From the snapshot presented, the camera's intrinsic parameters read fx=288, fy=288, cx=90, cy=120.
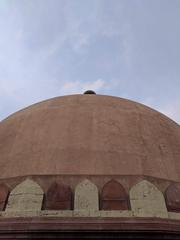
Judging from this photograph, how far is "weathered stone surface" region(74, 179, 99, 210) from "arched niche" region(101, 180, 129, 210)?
0.13 m

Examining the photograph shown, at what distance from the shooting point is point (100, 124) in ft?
19.3

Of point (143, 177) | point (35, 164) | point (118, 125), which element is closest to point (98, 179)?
point (143, 177)

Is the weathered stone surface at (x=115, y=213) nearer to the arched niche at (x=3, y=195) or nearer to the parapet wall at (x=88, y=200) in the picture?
the parapet wall at (x=88, y=200)

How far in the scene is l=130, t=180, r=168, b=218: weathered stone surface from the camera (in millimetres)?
4344

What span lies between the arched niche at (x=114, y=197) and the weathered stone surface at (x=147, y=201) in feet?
0.40

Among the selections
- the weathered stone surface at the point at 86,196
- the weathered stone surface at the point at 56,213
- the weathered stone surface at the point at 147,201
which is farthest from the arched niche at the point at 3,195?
the weathered stone surface at the point at 147,201

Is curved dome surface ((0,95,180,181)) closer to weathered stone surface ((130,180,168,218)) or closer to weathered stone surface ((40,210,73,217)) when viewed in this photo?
→ weathered stone surface ((130,180,168,218))

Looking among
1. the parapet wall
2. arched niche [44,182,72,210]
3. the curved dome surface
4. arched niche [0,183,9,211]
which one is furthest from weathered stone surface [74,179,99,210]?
arched niche [0,183,9,211]

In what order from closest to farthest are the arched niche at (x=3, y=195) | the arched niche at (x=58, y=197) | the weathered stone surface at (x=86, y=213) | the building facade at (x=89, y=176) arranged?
the building facade at (x=89, y=176), the weathered stone surface at (x=86, y=213), the arched niche at (x=58, y=197), the arched niche at (x=3, y=195)

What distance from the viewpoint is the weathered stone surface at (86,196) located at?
14.2 ft

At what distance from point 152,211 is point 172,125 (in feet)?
9.88

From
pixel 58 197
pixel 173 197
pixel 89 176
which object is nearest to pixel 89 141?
pixel 89 176

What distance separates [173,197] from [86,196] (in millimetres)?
1437

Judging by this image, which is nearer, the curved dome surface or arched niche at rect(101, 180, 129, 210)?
arched niche at rect(101, 180, 129, 210)
